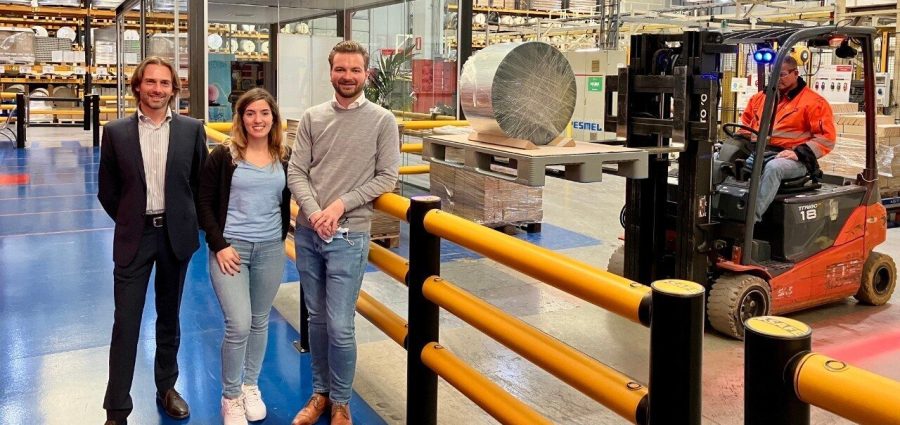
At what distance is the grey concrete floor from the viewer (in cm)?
451

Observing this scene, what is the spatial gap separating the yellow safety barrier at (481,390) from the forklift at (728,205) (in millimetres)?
2511

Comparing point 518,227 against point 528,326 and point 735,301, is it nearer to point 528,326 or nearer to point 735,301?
point 735,301

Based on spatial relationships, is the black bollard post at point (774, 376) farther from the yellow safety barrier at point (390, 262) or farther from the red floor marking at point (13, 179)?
the red floor marking at point (13, 179)

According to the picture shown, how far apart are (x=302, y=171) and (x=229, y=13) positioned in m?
11.2

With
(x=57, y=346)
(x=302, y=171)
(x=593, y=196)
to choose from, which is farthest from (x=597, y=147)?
(x=593, y=196)

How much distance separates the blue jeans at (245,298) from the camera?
12.4 ft

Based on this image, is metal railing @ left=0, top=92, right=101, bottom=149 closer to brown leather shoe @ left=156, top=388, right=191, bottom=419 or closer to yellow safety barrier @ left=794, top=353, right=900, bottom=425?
brown leather shoe @ left=156, top=388, right=191, bottom=419

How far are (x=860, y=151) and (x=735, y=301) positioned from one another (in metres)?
5.39

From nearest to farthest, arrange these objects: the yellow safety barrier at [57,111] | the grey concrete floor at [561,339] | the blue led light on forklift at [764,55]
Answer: the grey concrete floor at [561,339] → the blue led light on forklift at [764,55] → the yellow safety barrier at [57,111]

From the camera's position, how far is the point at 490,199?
9.23 metres

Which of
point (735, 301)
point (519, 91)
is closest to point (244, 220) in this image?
point (519, 91)

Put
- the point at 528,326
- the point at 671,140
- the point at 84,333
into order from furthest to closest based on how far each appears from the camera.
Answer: the point at 671,140
the point at 84,333
the point at 528,326

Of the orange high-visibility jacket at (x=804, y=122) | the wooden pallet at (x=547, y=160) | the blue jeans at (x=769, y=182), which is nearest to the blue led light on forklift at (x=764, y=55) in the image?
the orange high-visibility jacket at (x=804, y=122)

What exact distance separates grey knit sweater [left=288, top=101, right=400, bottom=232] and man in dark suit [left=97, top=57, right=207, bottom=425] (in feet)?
1.76
